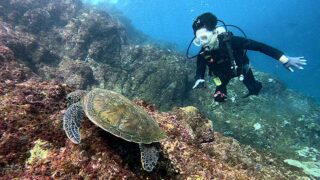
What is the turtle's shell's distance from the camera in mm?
3596

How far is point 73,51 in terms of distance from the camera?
13.0 metres

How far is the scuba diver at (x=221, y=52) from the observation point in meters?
7.89

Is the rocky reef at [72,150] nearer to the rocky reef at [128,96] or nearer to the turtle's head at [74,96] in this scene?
the rocky reef at [128,96]

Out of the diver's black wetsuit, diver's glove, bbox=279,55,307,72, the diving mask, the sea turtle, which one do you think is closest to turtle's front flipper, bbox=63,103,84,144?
the sea turtle

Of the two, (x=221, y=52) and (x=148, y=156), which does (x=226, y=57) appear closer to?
(x=221, y=52)

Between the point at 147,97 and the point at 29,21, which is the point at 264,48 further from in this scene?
the point at 29,21

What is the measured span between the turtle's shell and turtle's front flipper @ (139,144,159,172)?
3.1 inches

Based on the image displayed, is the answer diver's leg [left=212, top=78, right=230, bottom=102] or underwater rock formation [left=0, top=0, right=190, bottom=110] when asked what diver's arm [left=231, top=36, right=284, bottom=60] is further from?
underwater rock formation [left=0, top=0, right=190, bottom=110]

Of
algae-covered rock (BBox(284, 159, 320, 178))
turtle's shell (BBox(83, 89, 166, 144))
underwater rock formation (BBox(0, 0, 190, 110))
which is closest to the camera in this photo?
turtle's shell (BBox(83, 89, 166, 144))

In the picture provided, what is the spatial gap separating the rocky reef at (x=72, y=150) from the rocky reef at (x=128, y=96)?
0.01 m

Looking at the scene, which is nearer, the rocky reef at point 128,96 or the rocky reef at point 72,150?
the rocky reef at point 72,150

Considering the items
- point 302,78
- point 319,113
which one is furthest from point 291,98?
point 302,78

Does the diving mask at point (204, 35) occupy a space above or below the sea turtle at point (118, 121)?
above

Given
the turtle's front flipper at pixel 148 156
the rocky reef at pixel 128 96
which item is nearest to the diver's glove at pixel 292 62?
the rocky reef at pixel 128 96
